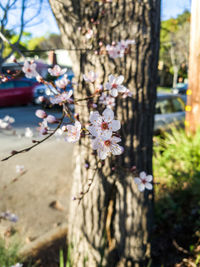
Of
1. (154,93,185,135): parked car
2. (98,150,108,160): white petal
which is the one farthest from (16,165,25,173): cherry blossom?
(98,150,108,160): white petal

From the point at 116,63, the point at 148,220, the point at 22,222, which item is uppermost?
the point at 116,63

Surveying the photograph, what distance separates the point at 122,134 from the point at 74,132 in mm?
1140

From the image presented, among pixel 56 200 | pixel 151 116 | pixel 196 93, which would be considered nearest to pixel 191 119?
pixel 196 93

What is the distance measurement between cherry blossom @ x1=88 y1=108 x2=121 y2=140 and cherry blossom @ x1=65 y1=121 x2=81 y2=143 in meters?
0.06

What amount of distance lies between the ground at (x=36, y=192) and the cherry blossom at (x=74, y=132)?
1.53 m

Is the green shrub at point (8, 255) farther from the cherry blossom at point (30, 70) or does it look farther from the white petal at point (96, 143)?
the white petal at point (96, 143)

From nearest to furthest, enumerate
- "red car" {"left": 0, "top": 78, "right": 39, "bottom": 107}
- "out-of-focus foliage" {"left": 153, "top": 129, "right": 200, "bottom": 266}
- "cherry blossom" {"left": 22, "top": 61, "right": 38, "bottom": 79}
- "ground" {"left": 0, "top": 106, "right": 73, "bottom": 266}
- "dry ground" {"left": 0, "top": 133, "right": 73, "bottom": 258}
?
"cherry blossom" {"left": 22, "top": 61, "right": 38, "bottom": 79}
"out-of-focus foliage" {"left": 153, "top": 129, "right": 200, "bottom": 266}
"ground" {"left": 0, "top": 106, "right": 73, "bottom": 266}
"dry ground" {"left": 0, "top": 133, "right": 73, "bottom": 258}
"red car" {"left": 0, "top": 78, "right": 39, "bottom": 107}

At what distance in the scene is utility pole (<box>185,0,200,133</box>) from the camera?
12.6 ft

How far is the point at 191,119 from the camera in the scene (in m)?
4.26

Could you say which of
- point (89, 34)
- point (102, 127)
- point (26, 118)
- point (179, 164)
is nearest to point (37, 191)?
point (26, 118)

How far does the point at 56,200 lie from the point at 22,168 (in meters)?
1.22

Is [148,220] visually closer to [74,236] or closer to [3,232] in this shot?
[74,236]

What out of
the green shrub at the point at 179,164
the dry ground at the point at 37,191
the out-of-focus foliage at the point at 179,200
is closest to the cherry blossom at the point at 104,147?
the out-of-focus foliage at the point at 179,200

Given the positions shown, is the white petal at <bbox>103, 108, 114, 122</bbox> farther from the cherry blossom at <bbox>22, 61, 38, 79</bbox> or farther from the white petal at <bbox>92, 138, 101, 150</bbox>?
the cherry blossom at <bbox>22, 61, 38, 79</bbox>
